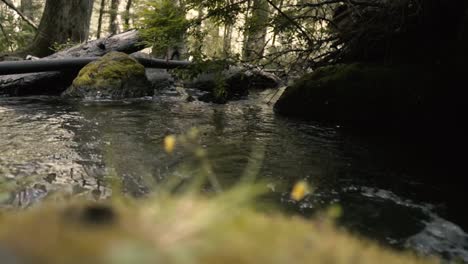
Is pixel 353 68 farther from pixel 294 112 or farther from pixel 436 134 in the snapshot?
pixel 436 134

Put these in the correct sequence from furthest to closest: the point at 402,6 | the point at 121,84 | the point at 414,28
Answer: the point at 121,84, the point at 414,28, the point at 402,6

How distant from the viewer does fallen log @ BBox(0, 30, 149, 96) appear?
991 centimetres

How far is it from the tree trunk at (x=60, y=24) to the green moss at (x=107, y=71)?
12.7ft

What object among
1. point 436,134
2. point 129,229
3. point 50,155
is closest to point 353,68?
point 436,134

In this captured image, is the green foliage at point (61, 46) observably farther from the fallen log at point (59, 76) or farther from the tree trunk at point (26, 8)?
Answer: the tree trunk at point (26, 8)

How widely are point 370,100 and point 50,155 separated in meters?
4.97

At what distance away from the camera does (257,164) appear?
14.1 ft

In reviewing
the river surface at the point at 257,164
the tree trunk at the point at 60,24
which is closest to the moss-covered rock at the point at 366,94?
the river surface at the point at 257,164

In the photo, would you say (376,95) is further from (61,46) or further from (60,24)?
(60,24)

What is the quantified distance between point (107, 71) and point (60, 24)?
4977 mm

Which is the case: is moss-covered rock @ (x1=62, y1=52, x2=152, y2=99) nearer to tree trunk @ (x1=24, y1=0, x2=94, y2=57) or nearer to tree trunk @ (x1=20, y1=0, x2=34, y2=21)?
tree trunk @ (x1=24, y1=0, x2=94, y2=57)

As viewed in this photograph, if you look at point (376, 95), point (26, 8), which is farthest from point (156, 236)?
point (26, 8)

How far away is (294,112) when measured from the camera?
7.73 m

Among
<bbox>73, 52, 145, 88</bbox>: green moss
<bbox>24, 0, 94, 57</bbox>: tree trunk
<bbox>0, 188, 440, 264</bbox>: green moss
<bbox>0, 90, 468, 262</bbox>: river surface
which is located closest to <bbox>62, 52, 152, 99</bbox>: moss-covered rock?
<bbox>73, 52, 145, 88</bbox>: green moss
